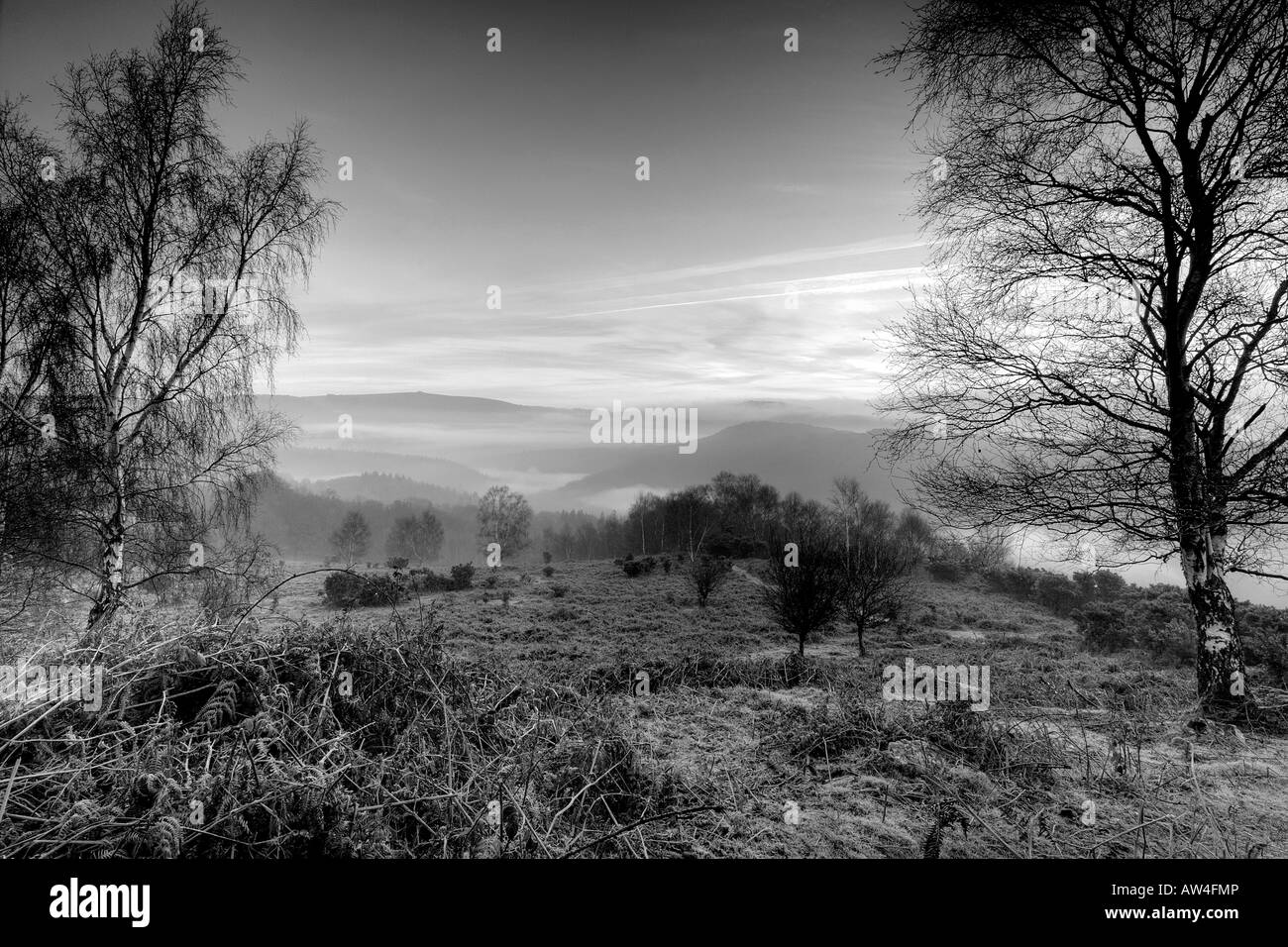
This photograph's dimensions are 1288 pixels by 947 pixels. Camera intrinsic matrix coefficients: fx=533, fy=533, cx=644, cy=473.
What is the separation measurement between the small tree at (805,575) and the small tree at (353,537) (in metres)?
9.51

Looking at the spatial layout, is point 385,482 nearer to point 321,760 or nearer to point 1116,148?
point 321,760

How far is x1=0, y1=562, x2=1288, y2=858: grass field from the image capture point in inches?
92.4

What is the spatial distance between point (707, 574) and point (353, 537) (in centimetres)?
868

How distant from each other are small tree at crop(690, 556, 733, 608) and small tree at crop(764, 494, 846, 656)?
1610mm

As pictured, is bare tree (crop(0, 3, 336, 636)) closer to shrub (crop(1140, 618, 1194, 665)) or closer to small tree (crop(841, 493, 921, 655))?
small tree (crop(841, 493, 921, 655))

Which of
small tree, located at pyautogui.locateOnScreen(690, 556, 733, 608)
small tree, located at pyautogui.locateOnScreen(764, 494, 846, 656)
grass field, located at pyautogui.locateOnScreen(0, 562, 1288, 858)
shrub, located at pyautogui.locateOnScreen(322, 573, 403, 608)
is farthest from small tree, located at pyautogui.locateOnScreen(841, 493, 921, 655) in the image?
shrub, located at pyautogui.locateOnScreen(322, 573, 403, 608)

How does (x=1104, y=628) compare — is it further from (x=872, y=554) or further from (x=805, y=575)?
(x=805, y=575)

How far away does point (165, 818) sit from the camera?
213cm

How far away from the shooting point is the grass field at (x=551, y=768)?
2.35 m

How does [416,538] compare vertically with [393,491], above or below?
below

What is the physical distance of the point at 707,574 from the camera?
37.0 feet

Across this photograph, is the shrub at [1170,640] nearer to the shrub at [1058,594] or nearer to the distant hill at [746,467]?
the shrub at [1058,594]

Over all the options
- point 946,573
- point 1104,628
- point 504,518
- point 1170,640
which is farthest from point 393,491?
point 1170,640
